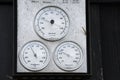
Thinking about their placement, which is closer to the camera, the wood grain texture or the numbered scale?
the numbered scale

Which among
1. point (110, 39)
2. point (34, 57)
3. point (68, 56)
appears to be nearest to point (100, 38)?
point (110, 39)

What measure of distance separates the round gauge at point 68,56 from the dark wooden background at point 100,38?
150 mm

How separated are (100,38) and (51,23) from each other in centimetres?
26

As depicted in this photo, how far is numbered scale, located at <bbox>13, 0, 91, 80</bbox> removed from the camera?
60.0 inches

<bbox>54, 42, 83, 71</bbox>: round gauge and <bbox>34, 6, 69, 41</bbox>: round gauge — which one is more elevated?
<bbox>34, 6, 69, 41</bbox>: round gauge

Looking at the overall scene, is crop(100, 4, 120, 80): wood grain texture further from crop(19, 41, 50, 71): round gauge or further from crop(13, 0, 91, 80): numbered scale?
crop(19, 41, 50, 71): round gauge

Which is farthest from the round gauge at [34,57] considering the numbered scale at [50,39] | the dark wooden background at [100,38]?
the dark wooden background at [100,38]

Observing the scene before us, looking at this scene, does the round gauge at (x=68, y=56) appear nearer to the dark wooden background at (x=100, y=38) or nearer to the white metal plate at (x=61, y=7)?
the white metal plate at (x=61, y=7)

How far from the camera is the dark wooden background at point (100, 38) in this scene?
1.67 m

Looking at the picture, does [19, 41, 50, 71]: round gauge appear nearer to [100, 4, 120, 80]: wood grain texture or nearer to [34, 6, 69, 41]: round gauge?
[34, 6, 69, 41]: round gauge

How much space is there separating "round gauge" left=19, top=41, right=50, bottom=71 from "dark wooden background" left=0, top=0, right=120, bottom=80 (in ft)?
0.49

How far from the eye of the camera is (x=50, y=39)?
5.09 feet

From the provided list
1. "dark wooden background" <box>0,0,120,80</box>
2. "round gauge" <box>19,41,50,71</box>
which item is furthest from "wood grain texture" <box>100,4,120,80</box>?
"round gauge" <box>19,41,50,71</box>

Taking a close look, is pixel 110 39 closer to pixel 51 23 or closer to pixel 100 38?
pixel 100 38
